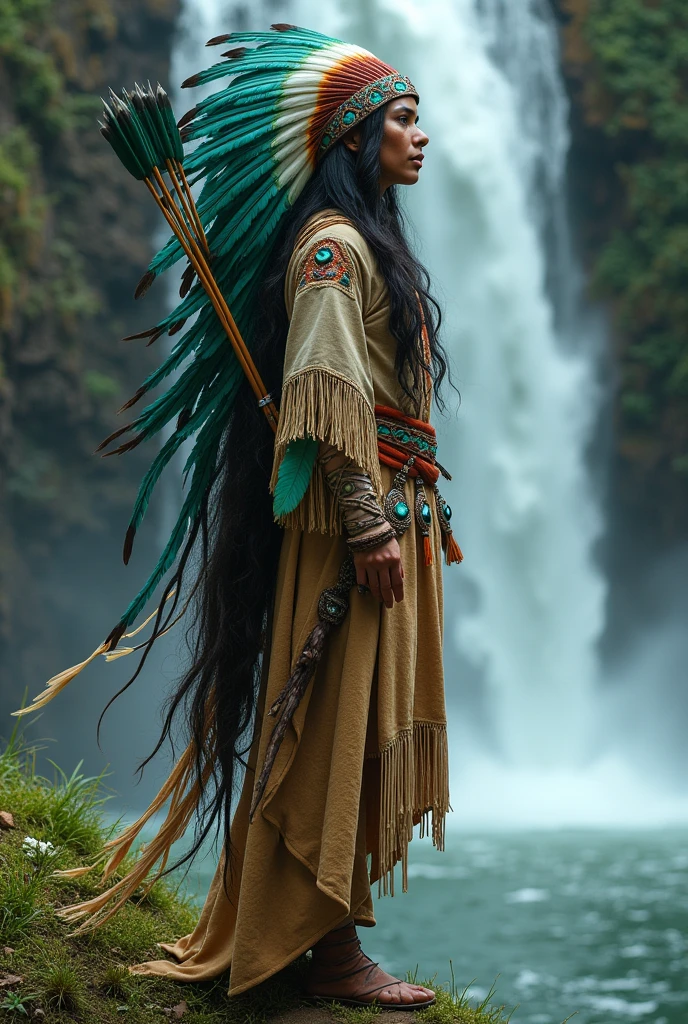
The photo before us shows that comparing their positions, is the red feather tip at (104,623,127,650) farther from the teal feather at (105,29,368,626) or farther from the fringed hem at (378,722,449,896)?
the fringed hem at (378,722,449,896)

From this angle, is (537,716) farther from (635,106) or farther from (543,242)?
(635,106)

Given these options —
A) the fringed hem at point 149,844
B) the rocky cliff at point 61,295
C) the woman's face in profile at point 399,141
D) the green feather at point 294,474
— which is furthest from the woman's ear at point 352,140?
the rocky cliff at point 61,295

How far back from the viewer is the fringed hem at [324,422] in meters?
2.38

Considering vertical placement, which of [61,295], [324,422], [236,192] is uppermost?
[61,295]

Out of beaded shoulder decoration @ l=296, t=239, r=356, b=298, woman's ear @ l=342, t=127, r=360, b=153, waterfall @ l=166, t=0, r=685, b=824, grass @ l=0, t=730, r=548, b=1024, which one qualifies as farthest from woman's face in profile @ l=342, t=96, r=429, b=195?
waterfall @ l=166, t=0, r=685, b=824

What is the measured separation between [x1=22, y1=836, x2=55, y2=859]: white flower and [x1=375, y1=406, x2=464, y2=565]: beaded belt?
4.46 ft

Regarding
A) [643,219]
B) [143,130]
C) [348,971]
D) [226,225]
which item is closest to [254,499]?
[226,225]

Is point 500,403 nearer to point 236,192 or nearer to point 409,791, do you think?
point 236,192

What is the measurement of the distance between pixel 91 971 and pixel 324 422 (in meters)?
1.44

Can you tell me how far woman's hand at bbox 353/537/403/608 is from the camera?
→ 2436 mm

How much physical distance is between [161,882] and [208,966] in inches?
33.3

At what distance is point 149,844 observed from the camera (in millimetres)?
2822

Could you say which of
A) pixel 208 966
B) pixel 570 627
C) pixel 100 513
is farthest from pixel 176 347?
pixel 570 627

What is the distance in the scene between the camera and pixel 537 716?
45.3 feet
